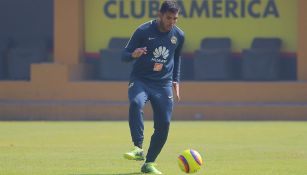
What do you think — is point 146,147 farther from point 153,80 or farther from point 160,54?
point 160,54

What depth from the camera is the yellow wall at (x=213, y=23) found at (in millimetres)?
26922

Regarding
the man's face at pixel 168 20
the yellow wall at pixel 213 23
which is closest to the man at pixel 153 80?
the man's face at pixel 168 20

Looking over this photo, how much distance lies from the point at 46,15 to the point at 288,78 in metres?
7.74

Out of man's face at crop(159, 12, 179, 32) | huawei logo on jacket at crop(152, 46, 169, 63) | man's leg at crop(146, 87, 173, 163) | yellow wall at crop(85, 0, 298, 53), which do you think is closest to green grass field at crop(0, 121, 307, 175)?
man's leg at crop(146, 87, 173, 163)

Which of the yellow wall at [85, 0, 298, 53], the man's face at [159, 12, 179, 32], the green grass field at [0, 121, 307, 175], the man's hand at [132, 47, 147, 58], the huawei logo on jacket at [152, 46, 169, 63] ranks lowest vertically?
the green grass field at [0, 121, 307, 175]

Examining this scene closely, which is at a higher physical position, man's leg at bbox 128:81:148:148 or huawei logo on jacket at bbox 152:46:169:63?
huawei logo on jacket at bbox 152:46:169:63

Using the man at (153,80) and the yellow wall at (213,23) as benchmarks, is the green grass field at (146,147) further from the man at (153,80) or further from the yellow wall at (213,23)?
the yellow wall at (213,23)

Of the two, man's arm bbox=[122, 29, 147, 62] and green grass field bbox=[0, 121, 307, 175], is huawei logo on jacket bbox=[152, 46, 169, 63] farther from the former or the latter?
green grass field bbox=[0, 121, 307, 175]

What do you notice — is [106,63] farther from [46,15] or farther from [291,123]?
[291,123]

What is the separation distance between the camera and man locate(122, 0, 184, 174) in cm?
1135

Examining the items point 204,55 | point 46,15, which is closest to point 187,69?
point 204,55

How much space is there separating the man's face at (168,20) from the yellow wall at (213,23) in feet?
52.1

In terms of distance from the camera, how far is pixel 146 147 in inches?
631

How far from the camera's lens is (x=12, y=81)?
2614 centimetres
